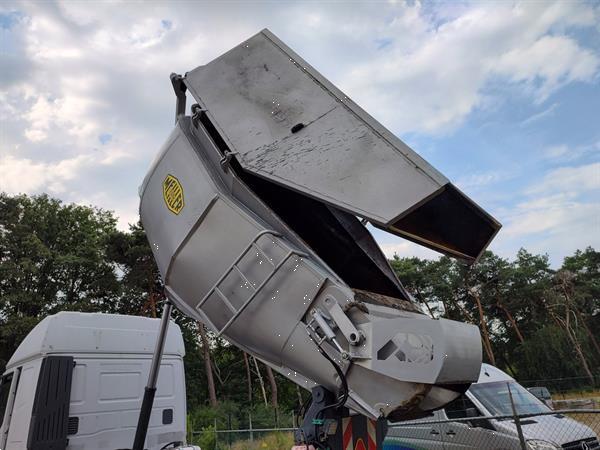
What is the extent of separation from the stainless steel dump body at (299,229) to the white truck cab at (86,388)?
267 cm

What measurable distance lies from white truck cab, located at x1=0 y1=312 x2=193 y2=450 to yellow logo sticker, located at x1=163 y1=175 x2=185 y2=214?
9.97 feet

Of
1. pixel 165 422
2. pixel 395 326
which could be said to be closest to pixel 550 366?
pixel 165 422

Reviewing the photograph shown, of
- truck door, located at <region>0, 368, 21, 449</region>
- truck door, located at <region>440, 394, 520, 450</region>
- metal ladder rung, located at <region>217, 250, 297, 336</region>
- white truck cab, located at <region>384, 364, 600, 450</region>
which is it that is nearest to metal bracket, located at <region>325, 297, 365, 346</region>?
metal ladder rung, located at <region>217, 250, 297, 336</region>

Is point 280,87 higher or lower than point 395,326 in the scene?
higher

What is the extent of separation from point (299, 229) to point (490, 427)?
4310 mm

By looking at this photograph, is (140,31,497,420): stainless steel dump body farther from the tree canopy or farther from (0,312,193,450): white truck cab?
the tree canopy

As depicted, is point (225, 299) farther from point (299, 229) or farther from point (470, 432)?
point (470, 432)

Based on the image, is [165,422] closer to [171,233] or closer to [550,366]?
[171,233]

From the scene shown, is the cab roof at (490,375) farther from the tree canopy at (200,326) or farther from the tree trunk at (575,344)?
the tree trunk at (575,344)

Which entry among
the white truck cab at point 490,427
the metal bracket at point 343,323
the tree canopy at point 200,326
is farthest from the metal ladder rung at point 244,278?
the tree canopy at point 200,326

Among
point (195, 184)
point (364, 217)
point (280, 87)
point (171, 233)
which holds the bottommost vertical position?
point (364, 217)

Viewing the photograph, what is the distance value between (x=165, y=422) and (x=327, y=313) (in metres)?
4.18

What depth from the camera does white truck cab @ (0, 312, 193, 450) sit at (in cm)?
493

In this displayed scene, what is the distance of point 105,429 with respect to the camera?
17.0 feet
